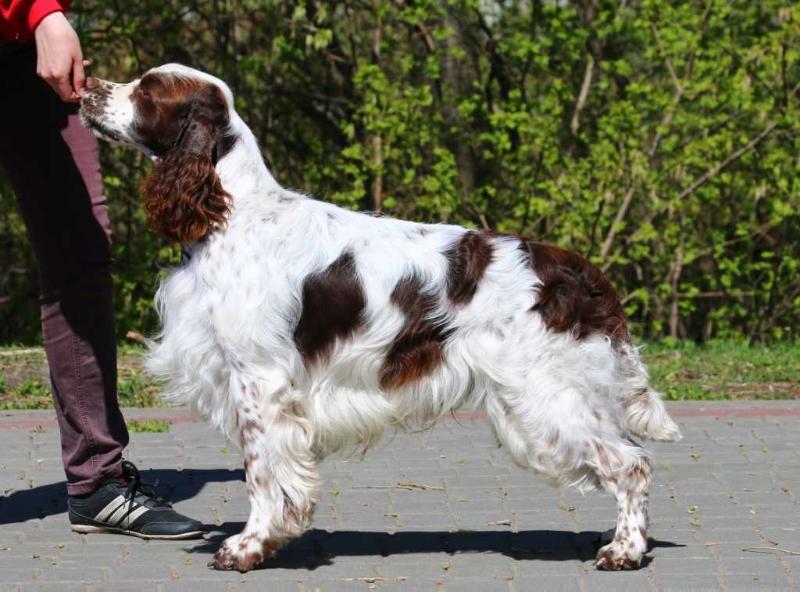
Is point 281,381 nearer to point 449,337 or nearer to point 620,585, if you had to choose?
point 449,337

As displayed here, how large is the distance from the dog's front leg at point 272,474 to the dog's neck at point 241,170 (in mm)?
666

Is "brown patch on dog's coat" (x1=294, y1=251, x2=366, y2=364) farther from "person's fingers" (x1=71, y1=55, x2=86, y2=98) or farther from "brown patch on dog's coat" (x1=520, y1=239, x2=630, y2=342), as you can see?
"person's fingers" (x1=71, y1=55, x2=86, y2=98)

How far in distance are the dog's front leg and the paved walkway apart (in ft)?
0.30

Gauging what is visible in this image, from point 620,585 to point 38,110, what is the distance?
2691mm

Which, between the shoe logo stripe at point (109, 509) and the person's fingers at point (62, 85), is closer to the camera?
the person's fingers at point (62, 85)

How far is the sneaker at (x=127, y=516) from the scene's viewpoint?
5.40 m

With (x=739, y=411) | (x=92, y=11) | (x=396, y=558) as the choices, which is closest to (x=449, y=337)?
(x=396, y=558)

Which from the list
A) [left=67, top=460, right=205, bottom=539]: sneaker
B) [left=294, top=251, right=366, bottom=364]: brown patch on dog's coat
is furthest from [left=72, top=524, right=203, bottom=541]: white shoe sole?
[left=294, top=251, right=366, bottom=364]: brown patch on dog's coat

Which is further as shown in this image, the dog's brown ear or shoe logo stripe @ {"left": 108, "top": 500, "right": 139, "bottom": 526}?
shoe logo stripe @ {"left": 108, "top": 500, "right": 139, "bottom": 526}

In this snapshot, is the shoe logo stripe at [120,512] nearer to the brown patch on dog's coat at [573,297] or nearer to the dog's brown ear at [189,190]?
the dog's brown ear at [189,190]

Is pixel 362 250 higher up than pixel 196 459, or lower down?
higher up

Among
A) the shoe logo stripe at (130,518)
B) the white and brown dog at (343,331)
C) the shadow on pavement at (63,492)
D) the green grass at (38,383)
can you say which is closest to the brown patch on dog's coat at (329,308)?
the white and brown dog at (343,331)

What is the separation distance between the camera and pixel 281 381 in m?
4.92

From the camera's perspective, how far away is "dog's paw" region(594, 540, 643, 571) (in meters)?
4.90
